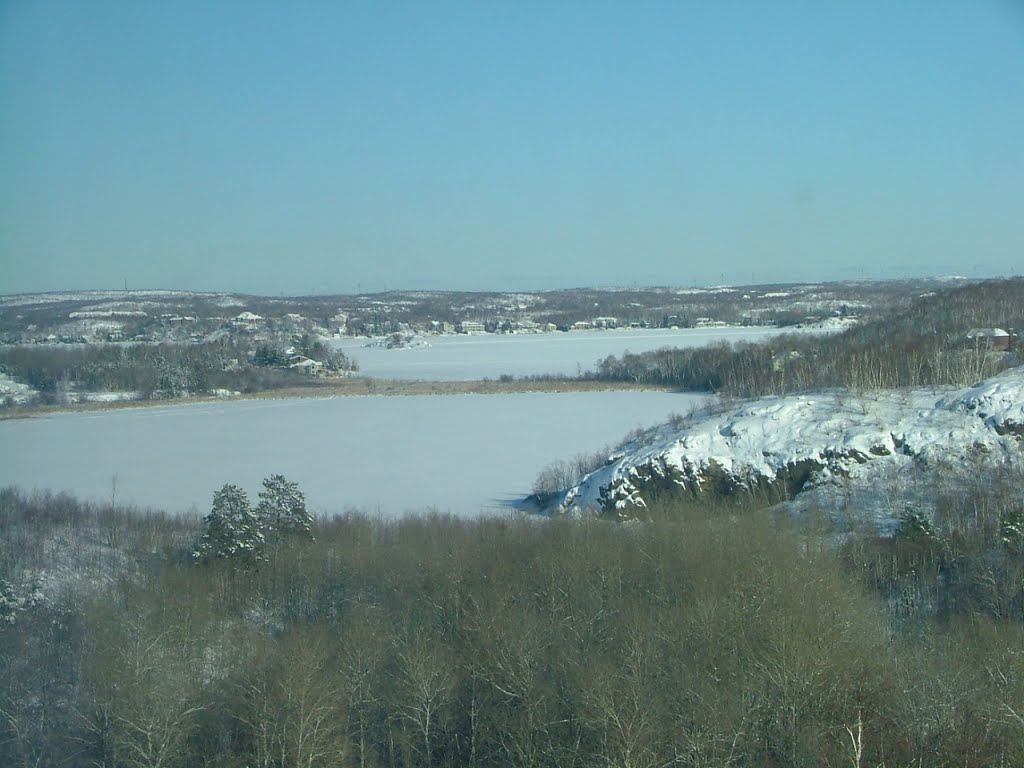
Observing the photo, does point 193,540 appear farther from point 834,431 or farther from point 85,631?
point 834,431

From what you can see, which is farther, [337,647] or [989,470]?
[989,470]

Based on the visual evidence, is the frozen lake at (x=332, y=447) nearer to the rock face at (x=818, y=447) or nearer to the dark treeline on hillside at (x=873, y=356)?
the rock face at (x=818, y=447)

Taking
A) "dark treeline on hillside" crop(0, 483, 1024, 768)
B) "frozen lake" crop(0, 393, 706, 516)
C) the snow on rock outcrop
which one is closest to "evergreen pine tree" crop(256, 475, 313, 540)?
A: "dark treeline on hillside" crop(0, 483, 1024, 768)

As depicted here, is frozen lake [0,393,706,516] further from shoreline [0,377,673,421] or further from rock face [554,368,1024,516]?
rock face [554,368,1024,516]

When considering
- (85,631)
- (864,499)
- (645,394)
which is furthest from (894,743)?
(645,394)

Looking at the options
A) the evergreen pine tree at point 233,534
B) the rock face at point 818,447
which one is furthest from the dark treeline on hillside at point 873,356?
the evergreen pine tree at point 233,534

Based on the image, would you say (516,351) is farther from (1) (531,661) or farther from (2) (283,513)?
(1) (531,661)
